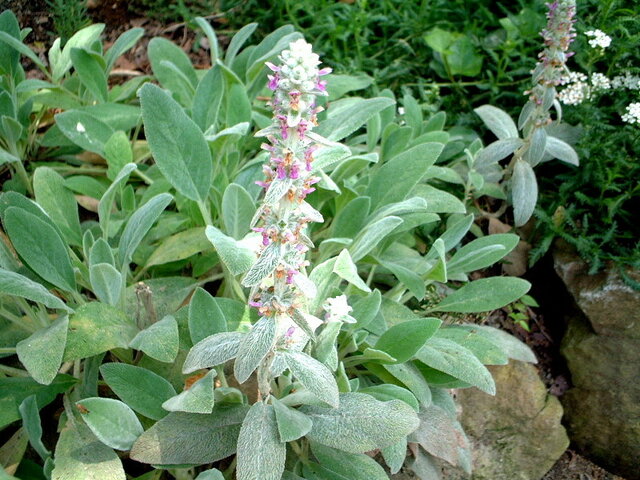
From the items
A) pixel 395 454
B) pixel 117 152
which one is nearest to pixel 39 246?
pixel 117 152

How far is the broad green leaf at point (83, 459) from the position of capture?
1.78 meters

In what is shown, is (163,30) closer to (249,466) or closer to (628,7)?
(628,7)

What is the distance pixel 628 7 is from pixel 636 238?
1204 mm

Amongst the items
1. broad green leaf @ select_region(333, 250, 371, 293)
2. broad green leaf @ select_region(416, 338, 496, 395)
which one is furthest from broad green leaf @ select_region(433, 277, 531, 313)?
broad green leaf @ select_region(333, 250, 371, 293)

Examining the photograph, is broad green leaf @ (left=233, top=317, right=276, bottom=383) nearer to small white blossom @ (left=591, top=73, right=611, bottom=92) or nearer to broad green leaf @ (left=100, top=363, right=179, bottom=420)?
broad green leaf @ (left=100, top=363, right=179, bottom=420)

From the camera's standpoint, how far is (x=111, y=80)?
372 cm

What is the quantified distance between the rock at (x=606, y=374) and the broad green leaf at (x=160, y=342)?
177cm

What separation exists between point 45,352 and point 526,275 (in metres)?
2.18

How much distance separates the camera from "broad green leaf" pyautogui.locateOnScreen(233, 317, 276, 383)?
5.36ft

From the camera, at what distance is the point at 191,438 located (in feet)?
6.13

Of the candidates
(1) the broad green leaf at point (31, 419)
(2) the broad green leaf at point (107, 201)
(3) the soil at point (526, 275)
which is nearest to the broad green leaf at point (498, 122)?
(3) the soil at point (526, 275)

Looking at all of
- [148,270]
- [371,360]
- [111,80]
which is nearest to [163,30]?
[111,80]

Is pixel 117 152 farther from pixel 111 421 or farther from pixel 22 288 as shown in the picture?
pixel 111 421

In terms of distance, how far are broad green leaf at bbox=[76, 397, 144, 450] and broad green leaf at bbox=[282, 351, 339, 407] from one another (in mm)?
475
